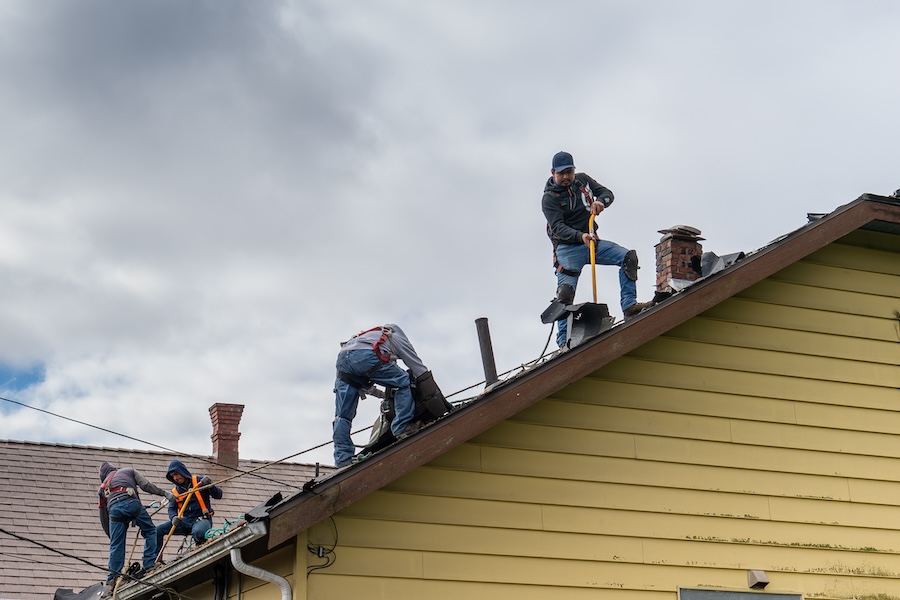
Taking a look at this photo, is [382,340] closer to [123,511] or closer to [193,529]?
[193,529]

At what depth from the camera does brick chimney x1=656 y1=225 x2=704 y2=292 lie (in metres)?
10.4

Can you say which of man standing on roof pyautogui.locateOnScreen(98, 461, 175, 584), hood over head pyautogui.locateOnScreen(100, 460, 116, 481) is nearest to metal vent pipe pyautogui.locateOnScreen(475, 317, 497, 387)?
man standing on roof pyautogui.locateOnScreen(98, 461, 175, 584)

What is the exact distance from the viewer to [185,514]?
1355cm

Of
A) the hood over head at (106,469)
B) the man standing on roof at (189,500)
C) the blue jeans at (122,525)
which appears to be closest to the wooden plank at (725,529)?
the man standing on roof at (189,500)

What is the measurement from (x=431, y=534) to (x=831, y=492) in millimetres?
3528

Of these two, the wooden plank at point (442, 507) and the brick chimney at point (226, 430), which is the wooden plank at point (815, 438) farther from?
the brick chimney at point (226, 430)

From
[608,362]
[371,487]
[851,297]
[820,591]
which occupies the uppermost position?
[851,297]

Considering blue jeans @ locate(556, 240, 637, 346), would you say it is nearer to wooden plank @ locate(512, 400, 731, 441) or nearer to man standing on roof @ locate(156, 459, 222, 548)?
wooden plank @ locate(512, 400, 731, 441)

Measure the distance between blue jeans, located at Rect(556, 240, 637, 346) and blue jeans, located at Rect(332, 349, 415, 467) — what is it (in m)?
1.67

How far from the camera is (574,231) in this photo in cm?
1066

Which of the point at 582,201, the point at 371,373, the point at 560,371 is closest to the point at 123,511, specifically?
→ the point at 371,373

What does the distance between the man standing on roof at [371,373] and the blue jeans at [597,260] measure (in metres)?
1.52

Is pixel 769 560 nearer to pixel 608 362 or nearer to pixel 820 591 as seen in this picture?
pixel 820 591

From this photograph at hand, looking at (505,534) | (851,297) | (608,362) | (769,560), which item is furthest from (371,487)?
(851,297)
